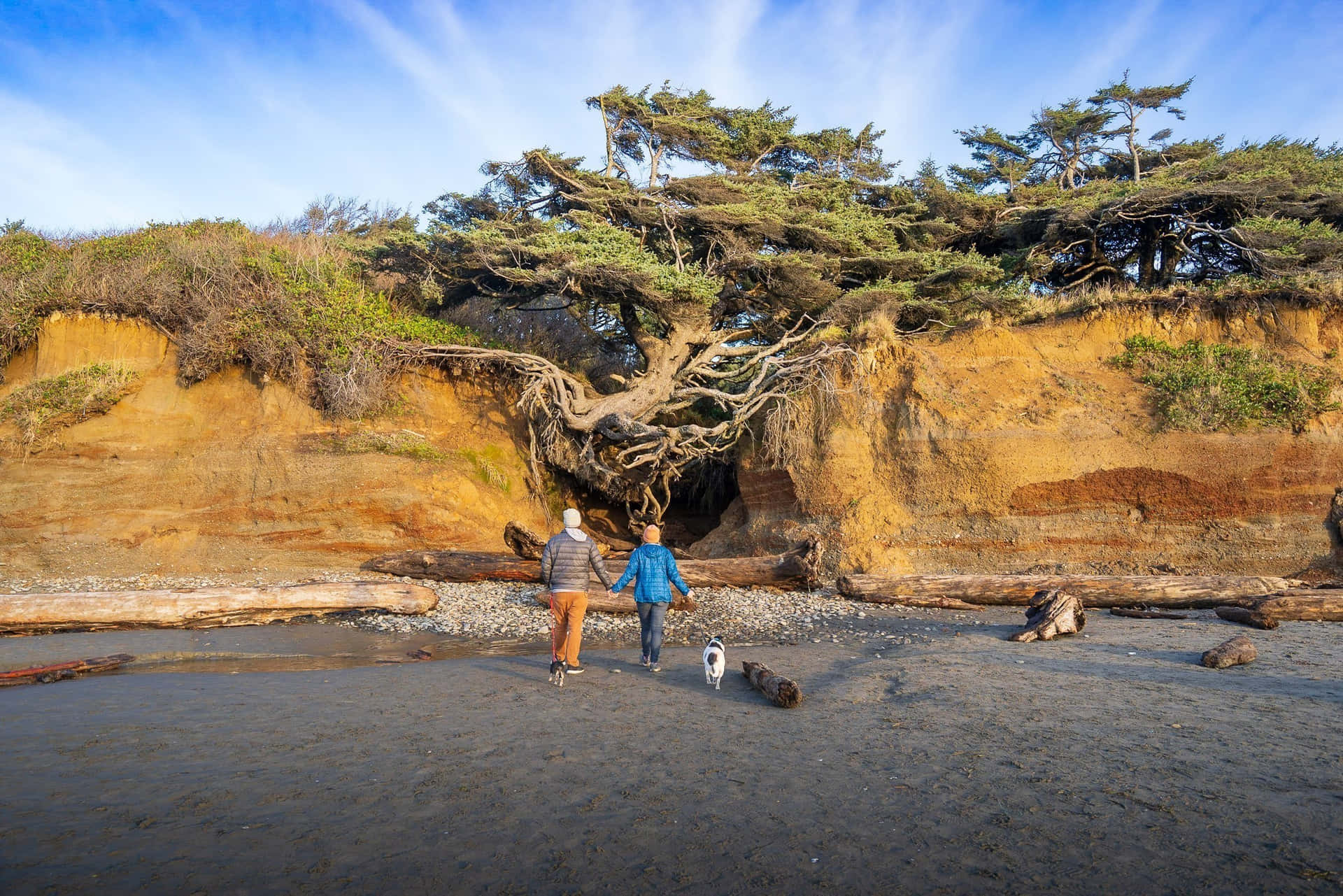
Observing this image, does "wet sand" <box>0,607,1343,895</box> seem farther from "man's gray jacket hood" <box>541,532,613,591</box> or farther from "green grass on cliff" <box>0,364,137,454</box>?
"green grass on cliff" <box>0,364,137,454</box>

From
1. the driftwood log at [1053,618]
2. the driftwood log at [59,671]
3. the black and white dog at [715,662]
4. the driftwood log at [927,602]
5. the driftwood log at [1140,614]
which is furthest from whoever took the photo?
the driftwood log at [927,602]

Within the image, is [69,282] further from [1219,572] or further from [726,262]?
[1219,572]

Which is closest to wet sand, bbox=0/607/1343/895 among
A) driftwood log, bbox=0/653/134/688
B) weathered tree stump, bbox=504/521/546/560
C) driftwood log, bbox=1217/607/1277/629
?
driftwood log, bbox=0/653/134/688

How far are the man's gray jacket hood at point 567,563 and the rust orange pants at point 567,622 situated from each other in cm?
9

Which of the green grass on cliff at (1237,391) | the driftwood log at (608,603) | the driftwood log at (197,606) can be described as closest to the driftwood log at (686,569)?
the driftwood log at (608,603)

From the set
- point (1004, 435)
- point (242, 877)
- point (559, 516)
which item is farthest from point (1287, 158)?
point (242, 877)

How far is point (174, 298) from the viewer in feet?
57.5

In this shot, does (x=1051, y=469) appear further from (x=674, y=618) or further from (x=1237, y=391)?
(x=674, y=618)

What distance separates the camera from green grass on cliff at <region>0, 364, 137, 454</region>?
15.9 metres

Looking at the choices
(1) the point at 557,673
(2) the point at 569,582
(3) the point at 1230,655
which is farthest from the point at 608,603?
(3) the point at 1230,655

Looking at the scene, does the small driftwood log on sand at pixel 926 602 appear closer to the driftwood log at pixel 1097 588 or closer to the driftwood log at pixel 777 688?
the driftwood log at pixel 1097 588

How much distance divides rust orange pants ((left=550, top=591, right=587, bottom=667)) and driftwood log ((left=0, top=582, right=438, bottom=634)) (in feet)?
16.1

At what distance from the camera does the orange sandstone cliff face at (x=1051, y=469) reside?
47.0 feet

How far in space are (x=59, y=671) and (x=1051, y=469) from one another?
15727mm
